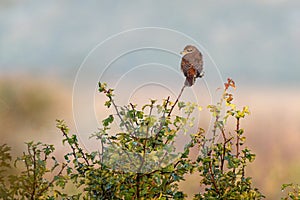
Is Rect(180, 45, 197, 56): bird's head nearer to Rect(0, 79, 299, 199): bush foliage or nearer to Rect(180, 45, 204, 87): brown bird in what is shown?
Rect(180, 45, 204, 87): brown bird

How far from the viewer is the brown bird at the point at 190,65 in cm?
186

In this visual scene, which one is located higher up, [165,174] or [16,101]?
[16,101]

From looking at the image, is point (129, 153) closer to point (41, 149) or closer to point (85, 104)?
point (85, 104)

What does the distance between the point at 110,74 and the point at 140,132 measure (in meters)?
0.24

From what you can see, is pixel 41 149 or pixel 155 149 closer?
pixel 155 149

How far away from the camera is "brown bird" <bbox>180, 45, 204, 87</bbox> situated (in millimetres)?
1856

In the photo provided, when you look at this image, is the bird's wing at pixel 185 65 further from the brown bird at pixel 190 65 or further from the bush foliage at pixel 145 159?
the bush foliage at pixel 145 159

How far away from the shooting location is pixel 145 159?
1766 mm

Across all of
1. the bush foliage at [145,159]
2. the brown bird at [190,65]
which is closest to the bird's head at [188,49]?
the brown bird at [190,65]

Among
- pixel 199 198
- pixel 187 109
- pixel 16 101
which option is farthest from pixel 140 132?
pixel 16 101

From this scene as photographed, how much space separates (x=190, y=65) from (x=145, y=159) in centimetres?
39

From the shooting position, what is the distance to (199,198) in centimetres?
198

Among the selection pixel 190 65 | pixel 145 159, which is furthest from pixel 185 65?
pixel 145 159

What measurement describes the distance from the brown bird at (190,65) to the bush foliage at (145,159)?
3.8 inches
